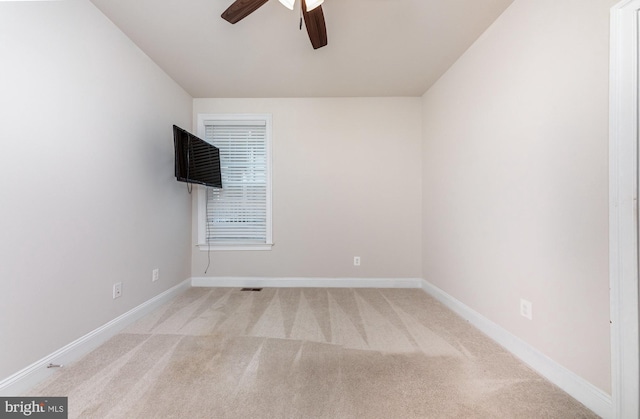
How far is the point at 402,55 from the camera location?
2398 millimetres

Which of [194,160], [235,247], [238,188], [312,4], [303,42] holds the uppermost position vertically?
[303,42]

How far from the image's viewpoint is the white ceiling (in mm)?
1839

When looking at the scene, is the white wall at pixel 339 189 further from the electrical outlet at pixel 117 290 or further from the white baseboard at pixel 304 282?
the electrical outlet at pixel 117 290

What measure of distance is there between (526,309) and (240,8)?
2.82 m

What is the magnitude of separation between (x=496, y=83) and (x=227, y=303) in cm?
338

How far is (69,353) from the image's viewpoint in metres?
1.63

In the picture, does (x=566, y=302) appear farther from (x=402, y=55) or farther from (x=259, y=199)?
(x=259, y=199)

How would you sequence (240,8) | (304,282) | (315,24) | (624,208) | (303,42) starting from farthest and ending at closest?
(304,282) < (303,42) < (315,24) < (240,8) < (624,208)

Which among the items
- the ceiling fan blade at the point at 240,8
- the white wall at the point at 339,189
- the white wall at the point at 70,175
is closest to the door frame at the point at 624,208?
the ceiling fan blade at the point at 240,8

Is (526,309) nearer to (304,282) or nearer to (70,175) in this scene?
(304,282)

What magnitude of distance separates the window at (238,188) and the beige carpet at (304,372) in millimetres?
1240

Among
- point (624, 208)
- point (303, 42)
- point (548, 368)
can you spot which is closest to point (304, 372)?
point (548, 368)

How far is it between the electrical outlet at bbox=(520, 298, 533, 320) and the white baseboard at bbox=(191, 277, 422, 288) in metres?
1.62

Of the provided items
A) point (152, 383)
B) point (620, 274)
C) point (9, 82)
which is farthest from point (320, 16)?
point (152, 383)
